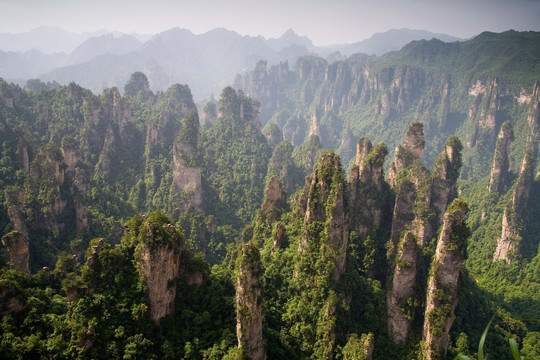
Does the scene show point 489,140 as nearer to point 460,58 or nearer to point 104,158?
→ point 460,58

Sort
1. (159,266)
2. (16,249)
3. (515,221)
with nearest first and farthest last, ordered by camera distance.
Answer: (159,266)
(16,249)
(515,221)

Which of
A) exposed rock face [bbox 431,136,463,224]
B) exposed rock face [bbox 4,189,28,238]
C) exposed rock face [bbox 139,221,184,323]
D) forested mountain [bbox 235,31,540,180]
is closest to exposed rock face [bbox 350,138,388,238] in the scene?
exposed rock face [bbox 431,136,463,224]

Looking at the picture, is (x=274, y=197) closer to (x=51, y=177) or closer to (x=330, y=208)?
(x=330, y=208)

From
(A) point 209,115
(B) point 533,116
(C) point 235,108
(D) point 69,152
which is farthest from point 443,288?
(B) point 533,116

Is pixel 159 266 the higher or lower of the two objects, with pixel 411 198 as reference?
lower

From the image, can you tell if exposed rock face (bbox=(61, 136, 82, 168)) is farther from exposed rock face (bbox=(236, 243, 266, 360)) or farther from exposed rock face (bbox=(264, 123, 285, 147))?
exposed rock face (bbox=(264, 123, 285, 147))

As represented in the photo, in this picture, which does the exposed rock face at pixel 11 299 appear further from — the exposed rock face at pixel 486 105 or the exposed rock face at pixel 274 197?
the exposed rock face at pixel 486 105
